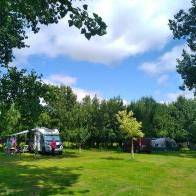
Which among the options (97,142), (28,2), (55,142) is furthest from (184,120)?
(28,2)

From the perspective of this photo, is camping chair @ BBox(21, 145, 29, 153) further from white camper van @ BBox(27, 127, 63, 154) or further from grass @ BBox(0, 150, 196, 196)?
grass @ BBox(0, 150, 196, 196)

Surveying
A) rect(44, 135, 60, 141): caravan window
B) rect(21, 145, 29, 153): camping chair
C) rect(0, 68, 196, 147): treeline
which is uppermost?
rect(0, 68, 196, 147): treeline

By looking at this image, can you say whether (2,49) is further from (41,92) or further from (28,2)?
(28,2)

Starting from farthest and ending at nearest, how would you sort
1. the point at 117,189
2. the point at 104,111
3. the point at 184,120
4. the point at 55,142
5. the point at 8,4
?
the point at 184,120, the point at 104,111, the point at 55,142, the point at 117,189, the point at 8,4

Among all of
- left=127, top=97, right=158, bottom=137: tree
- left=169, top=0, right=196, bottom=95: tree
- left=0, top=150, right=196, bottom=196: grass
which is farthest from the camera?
left=127, top=97, right=158, bottom=137: tree

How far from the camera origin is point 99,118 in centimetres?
9312

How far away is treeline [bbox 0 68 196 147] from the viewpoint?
2785 inches

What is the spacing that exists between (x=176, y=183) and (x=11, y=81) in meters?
9.93

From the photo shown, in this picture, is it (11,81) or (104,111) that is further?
(104,111)

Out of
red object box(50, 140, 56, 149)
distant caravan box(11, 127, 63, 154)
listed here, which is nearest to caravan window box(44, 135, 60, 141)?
distant caravan box(11, 127, 63, 154)

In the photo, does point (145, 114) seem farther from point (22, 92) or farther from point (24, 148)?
point (22, 92)

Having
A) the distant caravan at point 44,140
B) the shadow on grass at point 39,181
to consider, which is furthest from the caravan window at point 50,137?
the shadow on grass at point 39,181

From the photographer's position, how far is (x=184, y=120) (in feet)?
351

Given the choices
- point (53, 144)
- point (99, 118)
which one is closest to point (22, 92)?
point (53, 144)
